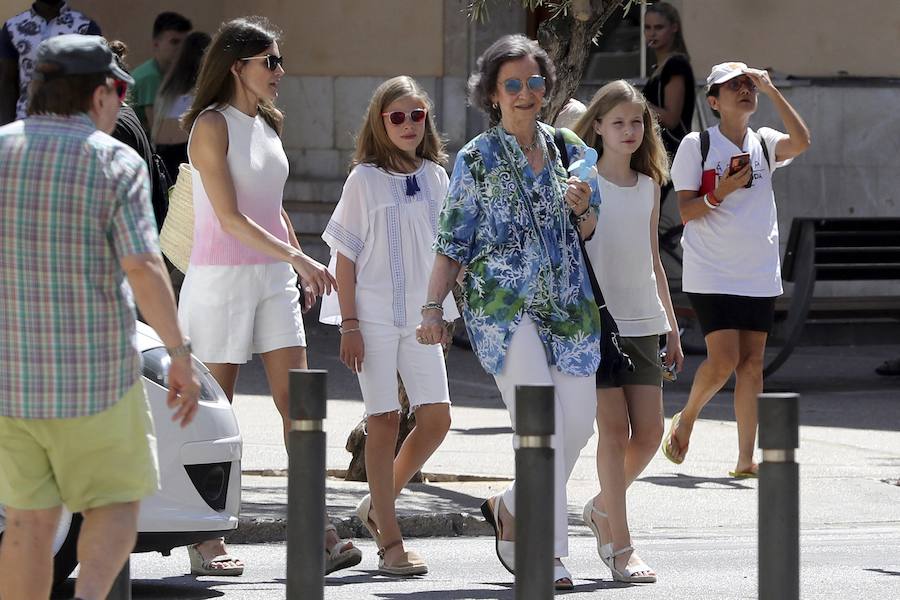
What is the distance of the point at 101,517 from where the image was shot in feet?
16.5

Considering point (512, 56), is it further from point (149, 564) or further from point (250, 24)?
point (149, 564)

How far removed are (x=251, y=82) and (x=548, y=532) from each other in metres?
2.66

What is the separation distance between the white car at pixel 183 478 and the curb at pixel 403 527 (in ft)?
4.54

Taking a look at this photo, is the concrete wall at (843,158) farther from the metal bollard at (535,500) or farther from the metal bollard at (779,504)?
the metal bollard at (779,504)

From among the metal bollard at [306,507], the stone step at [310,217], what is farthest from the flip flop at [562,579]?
the stone step at [310,217]

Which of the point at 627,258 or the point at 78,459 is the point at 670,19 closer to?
the point at 627,258

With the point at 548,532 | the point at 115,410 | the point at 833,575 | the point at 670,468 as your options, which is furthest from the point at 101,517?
the point at 670,468

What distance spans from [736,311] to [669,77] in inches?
142

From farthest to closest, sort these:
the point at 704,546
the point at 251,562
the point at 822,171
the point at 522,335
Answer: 1. the point at 822,171
2. the point at 704,546
3. the point at 251,562
4. the point at 522,335

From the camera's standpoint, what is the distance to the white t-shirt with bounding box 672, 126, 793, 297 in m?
9.45

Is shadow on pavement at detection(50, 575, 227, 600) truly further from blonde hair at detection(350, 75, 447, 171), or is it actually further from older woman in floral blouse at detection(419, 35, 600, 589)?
blonde hair at detection(350, 75, 447, 171)

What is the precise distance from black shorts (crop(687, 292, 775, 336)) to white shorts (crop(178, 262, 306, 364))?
2.91 meters

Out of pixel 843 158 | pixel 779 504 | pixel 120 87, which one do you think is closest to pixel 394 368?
pixel 120 87

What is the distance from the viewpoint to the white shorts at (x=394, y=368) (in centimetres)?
723
